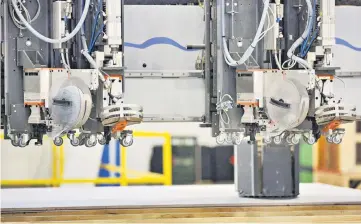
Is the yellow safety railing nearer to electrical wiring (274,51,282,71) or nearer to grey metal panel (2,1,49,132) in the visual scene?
grey metal panel (2,1,49,132)

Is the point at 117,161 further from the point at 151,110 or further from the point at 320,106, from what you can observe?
the point at 320,106

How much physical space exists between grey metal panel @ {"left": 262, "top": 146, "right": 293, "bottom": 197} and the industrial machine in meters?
0.56

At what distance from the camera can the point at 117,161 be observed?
10.2 metres

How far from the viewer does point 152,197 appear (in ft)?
22.8

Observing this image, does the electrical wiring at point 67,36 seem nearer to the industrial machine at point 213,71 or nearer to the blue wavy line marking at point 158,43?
the industrial machine at point 213,71

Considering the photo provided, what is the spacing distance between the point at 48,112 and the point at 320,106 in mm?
2168

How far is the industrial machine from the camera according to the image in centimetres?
582

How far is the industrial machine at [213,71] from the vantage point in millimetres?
5824

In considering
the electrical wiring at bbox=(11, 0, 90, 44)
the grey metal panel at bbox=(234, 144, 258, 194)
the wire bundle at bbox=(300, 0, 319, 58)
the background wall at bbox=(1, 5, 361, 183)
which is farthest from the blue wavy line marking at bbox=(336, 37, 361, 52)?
the electrical wiring at bbox=(11, 0, 90, 44)

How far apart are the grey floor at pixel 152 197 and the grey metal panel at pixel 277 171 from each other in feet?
0.61

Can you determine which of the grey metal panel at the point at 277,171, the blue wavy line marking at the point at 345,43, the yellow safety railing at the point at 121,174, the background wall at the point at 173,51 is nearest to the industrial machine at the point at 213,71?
the background wall at the point at 173,51

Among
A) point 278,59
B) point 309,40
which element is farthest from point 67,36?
point 309,40

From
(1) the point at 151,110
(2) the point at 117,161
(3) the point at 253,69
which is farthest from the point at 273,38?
(2) the point at 117,161

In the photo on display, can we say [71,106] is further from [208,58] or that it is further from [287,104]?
[287,104]
